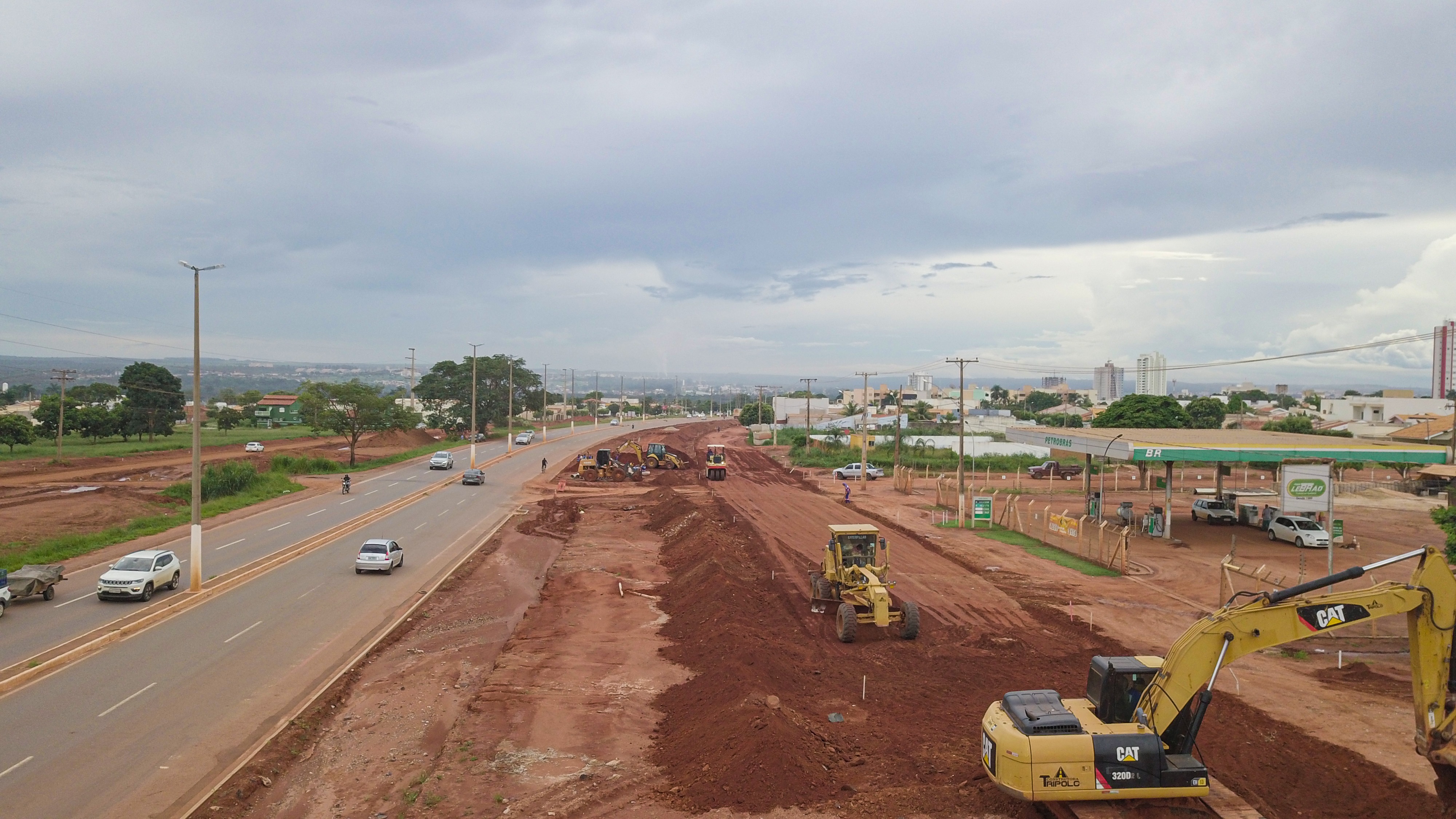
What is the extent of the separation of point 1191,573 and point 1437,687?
2326cm

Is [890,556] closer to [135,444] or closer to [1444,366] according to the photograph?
[135,444]

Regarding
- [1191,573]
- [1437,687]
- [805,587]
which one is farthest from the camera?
[1191,573]

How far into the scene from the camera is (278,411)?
144 metres

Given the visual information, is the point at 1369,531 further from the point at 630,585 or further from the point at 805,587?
the point at 630,585

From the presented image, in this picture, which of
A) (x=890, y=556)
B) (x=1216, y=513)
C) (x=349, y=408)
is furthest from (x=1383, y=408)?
(x=349, y=408)

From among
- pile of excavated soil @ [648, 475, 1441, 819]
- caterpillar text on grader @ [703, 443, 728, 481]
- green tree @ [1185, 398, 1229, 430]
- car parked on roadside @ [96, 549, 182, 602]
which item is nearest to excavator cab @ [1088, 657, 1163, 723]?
pile of excavated soil @ [648, 475, 1441, 819]

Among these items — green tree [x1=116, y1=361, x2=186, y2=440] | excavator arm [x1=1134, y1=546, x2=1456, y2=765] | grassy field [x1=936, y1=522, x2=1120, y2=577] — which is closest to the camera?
excavator arm [x1=1134, y1=546, x2=1456, y2=765]

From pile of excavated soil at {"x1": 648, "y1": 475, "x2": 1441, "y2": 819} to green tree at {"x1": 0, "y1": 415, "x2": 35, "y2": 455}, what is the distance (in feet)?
266

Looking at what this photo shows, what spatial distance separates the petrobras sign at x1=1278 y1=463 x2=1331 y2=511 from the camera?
2716cm

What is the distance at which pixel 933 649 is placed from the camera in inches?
837

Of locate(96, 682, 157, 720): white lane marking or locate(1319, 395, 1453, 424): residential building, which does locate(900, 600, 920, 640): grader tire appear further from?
locate(1319, 395, 1453, 424): residential building

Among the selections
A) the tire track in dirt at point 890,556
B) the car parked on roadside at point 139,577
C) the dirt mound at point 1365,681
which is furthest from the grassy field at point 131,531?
the dirt mound at point 1365,681

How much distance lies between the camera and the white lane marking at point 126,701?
16141 mm

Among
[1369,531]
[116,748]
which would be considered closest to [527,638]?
[116,748]
